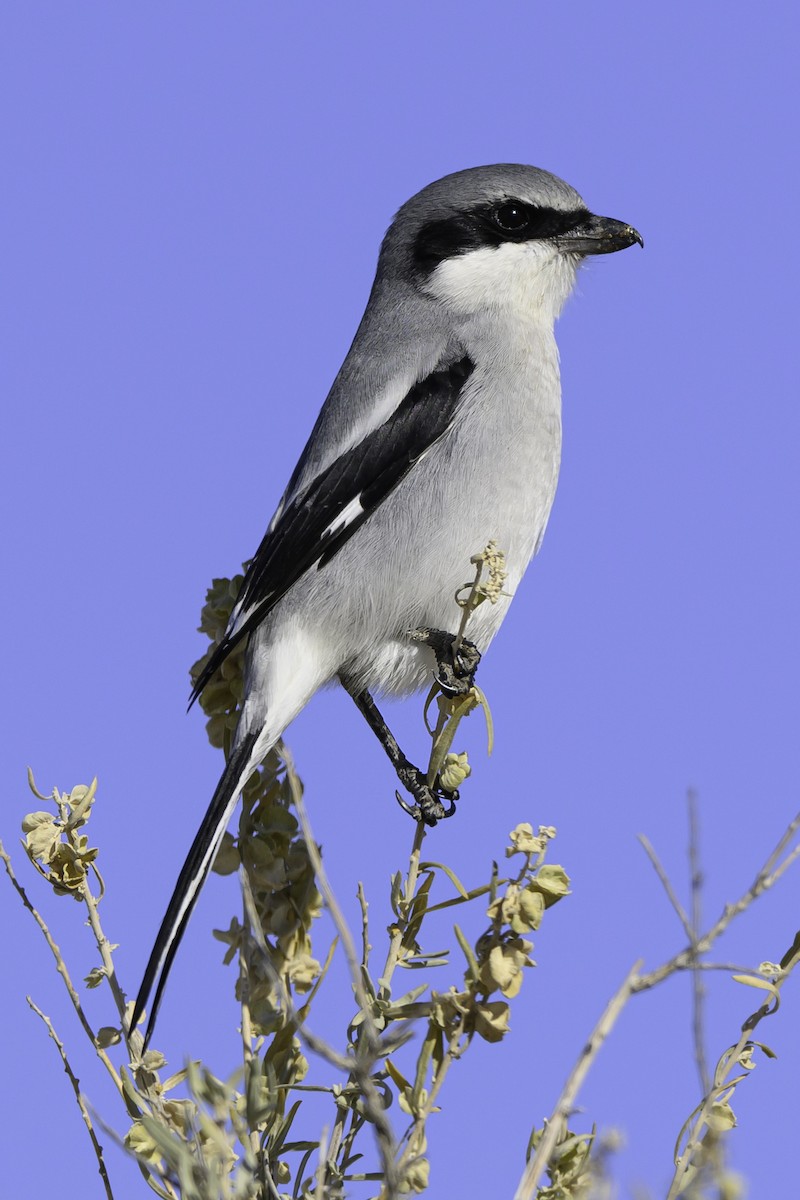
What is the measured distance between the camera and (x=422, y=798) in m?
2.96

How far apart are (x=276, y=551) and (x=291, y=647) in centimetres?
23

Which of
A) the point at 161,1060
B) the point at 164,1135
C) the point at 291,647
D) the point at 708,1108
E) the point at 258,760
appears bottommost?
the point at 708,1108

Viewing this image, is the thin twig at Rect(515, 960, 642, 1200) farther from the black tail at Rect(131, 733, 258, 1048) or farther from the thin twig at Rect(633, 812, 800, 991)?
the black tail at Rect(131, 733, 258, 1048)

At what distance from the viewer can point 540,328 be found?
343 cm

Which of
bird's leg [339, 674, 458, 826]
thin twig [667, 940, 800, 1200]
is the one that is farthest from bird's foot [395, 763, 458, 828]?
thin twig [667, 940, 800, 1200]

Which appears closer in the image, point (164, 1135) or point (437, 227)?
point (164, 1135)

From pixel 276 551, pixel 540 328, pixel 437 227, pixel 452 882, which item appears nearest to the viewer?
pixel 452 882

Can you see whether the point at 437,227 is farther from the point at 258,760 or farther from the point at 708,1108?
the point at 708,1108

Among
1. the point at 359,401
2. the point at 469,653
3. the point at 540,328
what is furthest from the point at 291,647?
the point at 540,328

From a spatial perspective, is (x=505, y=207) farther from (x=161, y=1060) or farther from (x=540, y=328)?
(x=161, y=1060)

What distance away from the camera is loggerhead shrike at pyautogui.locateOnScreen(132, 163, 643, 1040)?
3.02 meters

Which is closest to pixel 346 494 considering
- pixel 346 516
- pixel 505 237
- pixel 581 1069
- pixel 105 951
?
pixel 346 516

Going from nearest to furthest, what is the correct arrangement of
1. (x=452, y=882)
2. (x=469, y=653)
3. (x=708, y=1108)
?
(x=708, y=1108)
(x=452, y=882)
(x=469, y=653)

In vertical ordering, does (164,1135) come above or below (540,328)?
below
